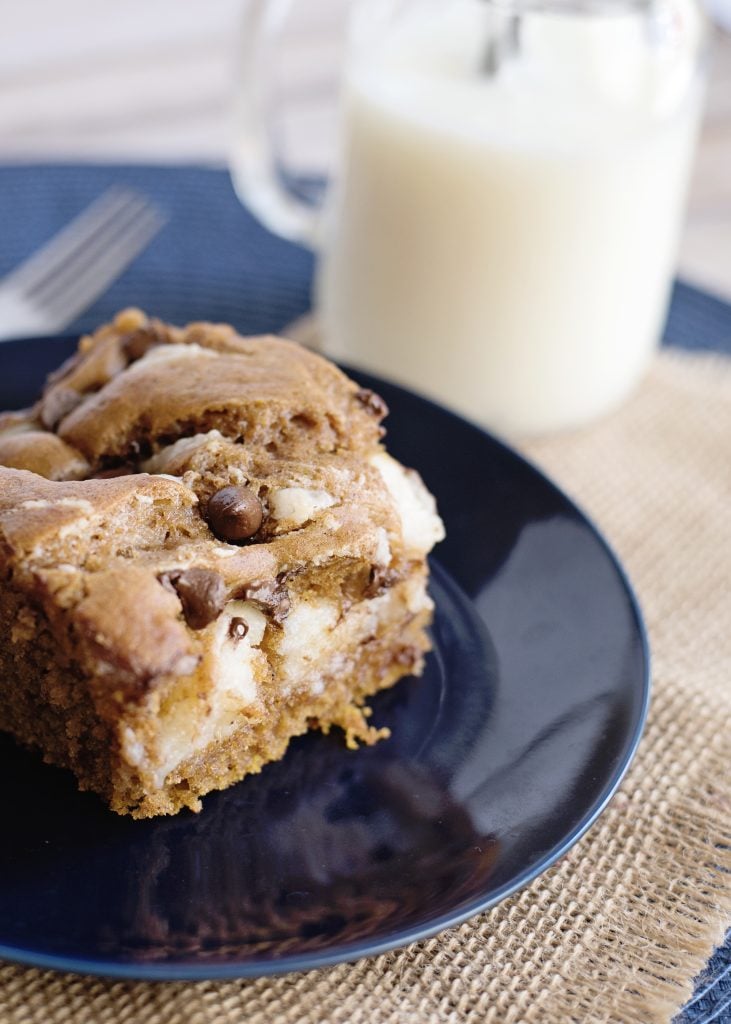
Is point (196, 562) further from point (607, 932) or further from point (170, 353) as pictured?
point (607, 932)

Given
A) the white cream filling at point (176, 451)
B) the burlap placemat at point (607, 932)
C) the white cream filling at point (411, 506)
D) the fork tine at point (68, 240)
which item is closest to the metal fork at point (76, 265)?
the fork tine at point (68, 240)

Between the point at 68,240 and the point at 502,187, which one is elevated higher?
the point at 502,187

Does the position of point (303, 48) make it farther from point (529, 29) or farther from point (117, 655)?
point (117, 655)

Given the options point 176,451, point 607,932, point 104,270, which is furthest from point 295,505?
point 104,270

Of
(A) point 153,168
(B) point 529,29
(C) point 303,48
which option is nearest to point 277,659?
(B) point 529,29

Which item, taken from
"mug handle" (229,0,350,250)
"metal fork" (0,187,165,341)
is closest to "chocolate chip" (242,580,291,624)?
"metal fork" (0,187,165,341)

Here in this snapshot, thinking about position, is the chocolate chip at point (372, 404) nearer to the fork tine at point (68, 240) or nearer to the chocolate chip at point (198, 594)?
the chocolate chip at point (198, 594)

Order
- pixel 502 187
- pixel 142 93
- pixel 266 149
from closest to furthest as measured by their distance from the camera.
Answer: pixel 502 187
pixel 266 149
pixel 142 93

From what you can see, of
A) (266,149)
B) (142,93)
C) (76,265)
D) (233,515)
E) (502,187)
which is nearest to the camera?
(233,515)
